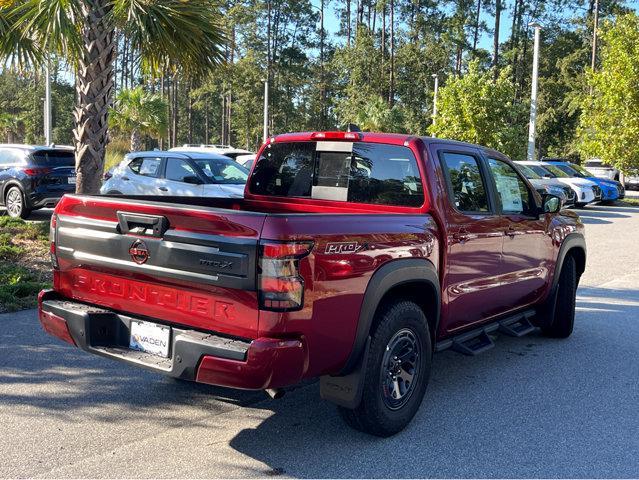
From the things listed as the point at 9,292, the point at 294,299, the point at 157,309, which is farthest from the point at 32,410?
the point at 9,292

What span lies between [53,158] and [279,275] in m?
12.2

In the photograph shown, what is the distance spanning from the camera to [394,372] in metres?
3.92

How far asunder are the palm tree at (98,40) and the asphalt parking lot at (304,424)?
4258 mm

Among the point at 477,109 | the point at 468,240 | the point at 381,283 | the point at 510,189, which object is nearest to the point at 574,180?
the point at 477,109

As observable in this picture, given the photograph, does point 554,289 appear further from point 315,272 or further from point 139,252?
point 139,252

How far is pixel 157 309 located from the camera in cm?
350

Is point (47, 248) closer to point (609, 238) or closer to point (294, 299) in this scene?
point (294, 299)

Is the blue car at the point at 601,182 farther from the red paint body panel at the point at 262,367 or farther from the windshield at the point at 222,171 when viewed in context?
the red paint body panel at the point at 262,367

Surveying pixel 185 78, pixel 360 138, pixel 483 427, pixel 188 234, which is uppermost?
pixel 185 78

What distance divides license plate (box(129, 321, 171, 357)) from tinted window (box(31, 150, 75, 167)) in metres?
11.3

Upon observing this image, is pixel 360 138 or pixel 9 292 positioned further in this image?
pixel 9 292

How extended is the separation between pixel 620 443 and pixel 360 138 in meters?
2.63

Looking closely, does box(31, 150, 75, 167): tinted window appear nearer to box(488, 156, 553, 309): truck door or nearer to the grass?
the grass

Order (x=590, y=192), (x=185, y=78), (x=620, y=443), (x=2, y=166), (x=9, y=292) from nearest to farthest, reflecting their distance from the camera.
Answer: (x=620, y=443)
(x=9, y=292)
(x=185, y=78)
(x=2, y=166)
(x=590, y=192)
